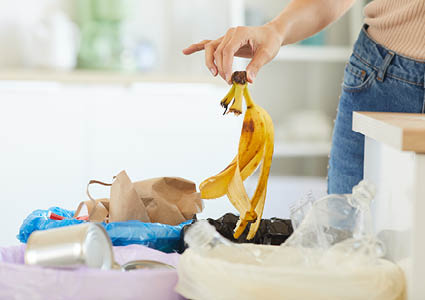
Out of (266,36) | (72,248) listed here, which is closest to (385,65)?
(266,36)

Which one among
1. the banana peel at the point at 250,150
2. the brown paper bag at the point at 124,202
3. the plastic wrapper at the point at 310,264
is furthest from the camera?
the brown paper bag at the point at 124,202

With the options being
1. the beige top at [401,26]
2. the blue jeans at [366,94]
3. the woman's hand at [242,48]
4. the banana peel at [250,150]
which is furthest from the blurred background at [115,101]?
the banana peel at [250,150]

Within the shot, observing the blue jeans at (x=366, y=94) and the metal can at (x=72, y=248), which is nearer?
the metal can at (x=72, y=248)

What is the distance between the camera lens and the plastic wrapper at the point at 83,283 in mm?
715

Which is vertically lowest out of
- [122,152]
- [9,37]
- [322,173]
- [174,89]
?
[322,173]

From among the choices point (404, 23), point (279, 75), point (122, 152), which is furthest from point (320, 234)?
point (279, 75)

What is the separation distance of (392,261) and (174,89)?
239 cm

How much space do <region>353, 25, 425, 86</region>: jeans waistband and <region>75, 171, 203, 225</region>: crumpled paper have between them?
0.46 meters

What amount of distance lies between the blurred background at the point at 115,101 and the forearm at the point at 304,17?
121 centimetres

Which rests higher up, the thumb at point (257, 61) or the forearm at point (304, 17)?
the forearm at point (304, 17)

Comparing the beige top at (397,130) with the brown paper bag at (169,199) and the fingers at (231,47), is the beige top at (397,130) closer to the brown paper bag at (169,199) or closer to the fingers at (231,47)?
the fingers at (231,47)

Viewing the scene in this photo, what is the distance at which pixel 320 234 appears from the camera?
29.5 inches

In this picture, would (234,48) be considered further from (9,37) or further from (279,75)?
(279,75)

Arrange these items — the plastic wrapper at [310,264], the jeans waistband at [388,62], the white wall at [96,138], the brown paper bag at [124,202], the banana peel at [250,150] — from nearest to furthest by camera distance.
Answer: the plastic wrapper at [310,264] → the banana peel at [250,150] → the brown paper bag at [124,202] → the jeans waistband at [388,62] → the white wall at [96,138]
